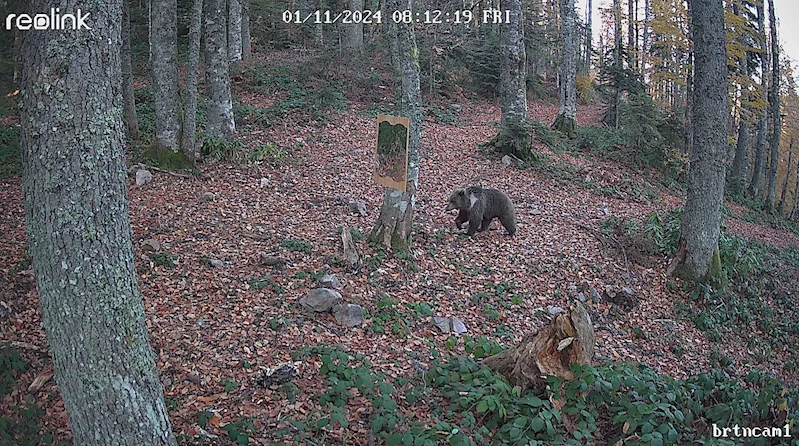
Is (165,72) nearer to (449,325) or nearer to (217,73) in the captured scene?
(217,73)

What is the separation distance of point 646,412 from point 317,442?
2.69m

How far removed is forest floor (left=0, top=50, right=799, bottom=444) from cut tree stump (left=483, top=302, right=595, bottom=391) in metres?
1.01

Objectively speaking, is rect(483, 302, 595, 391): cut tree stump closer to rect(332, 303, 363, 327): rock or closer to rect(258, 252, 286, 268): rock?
rect(332, 303, 363, 327): rock

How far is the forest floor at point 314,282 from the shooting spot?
5.19 m

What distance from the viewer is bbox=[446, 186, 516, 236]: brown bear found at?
9.77m

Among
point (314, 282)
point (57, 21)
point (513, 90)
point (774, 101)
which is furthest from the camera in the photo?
point (774, 101)

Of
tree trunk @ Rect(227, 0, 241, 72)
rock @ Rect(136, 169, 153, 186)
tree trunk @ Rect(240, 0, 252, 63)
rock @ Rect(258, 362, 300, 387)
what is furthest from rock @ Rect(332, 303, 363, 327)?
tree trunk @ Rect(240, 0, 252, 63)

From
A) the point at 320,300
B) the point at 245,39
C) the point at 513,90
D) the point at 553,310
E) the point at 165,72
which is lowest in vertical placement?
the point at 553,310

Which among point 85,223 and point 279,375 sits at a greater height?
point 85,223

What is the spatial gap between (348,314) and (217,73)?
7696 millimetres

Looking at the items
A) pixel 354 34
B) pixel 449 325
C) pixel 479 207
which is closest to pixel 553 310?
pixel 449 325

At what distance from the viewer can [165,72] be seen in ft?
33.7

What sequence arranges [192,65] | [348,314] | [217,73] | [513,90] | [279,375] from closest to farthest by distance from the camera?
[279,375] → [348,314] → [192,65] → [217,73] → [513,90]

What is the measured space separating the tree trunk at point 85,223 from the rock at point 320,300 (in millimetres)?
2964
